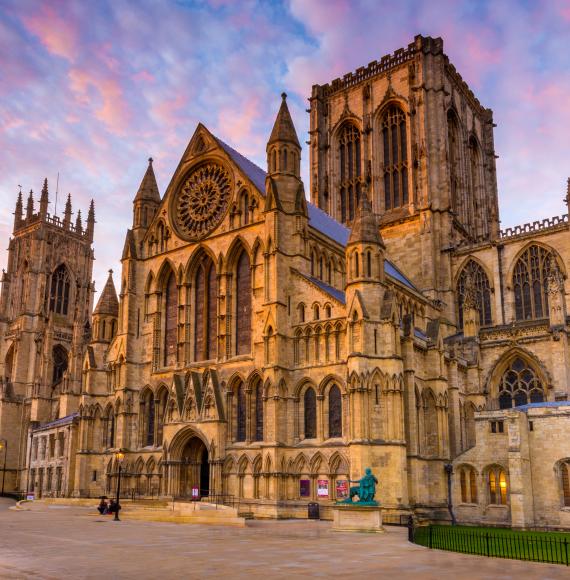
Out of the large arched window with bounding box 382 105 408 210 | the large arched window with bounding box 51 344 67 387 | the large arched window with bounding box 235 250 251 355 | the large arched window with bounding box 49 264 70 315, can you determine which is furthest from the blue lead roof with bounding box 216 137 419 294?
the large arched window with bounding box 49 264 70 315

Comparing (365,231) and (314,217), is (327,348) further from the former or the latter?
(314,217)

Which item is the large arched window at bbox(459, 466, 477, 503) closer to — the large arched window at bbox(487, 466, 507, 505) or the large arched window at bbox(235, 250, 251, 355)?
the large arched window at bbox(487, 466, 507, 505)

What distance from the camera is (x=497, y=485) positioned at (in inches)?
1526

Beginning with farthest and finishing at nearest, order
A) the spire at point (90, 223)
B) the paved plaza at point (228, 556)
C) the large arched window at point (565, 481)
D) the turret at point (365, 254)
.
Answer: the spire at point (90, 223), the turret at point (365, 254), the large arched window at point (565, 481), the paved plaza at point (228, 556)

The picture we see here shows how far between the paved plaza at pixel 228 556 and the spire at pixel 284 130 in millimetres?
25044

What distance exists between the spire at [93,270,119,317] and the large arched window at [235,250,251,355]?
12.9 m

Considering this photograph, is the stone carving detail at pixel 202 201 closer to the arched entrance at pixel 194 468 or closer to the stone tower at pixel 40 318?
the arched entrance at pixel 194 468

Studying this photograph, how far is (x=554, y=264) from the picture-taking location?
5538 cm

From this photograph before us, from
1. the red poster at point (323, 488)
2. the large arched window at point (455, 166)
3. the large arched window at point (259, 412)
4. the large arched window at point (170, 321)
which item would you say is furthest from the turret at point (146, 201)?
the large arched window at point (455, 166)

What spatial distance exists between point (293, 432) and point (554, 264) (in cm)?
2854

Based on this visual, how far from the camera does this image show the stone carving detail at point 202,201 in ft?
152

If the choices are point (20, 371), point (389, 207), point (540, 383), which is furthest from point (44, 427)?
point (540, 383)

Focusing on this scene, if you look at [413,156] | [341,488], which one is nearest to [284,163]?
[341,488]

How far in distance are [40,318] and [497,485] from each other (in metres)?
67.2
